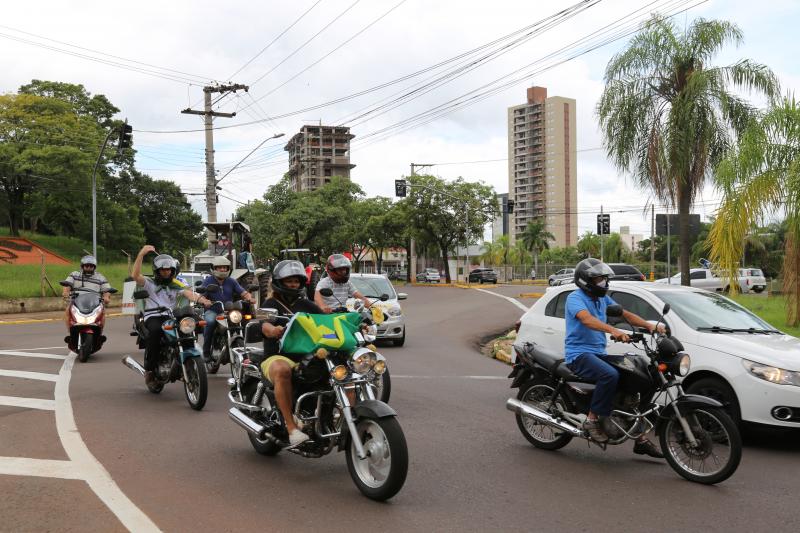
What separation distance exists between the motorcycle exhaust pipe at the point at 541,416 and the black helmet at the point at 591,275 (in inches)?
45.3

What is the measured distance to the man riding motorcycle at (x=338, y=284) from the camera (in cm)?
869

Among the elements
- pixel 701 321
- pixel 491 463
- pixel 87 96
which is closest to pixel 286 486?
pixel 491 463

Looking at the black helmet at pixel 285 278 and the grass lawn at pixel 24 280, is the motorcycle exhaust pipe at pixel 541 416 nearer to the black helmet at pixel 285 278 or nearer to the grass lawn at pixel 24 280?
the black helmet at pixel 285 278

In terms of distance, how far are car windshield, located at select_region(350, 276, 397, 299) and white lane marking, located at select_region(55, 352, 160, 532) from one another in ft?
29.8

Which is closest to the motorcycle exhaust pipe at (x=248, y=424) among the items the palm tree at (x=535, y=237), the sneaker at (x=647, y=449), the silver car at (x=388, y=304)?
the sneaker at (x=647, y=449)

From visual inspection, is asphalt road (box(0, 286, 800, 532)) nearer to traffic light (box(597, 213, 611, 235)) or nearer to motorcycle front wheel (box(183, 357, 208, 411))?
motorcycle front wheel (box(183, 357, 208, 411))

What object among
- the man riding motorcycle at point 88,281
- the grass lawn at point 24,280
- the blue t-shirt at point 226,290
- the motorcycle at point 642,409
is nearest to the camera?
the motorcycle at point 642,409

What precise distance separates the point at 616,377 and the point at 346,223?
58.7 meters

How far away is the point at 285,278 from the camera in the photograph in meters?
5.89

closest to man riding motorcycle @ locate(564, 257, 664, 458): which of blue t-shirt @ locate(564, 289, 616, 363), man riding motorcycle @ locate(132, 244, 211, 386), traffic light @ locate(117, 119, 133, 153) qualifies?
blue t-shirt @ locate(564, 289, 616, 363)

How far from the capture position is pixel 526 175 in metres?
155

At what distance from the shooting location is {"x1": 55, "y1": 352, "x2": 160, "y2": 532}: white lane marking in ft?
14.9

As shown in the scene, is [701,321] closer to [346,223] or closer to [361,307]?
[361,307]

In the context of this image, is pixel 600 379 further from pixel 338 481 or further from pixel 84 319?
pixel 84 319
